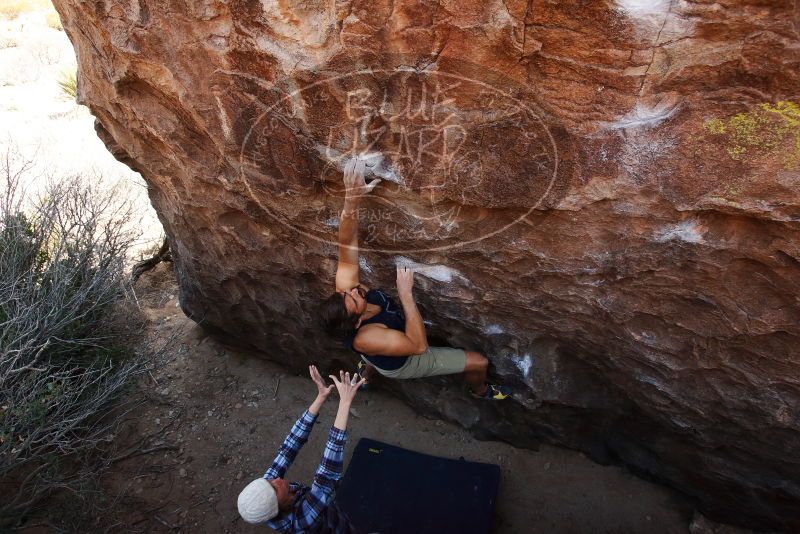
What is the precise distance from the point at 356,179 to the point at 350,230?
0.28m

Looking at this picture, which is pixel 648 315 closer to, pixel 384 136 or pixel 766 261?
pixel 766 261

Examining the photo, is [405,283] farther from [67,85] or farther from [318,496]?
[67,85]

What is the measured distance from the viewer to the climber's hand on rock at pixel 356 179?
90.6 inches

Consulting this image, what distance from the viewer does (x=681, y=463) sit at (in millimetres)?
2793

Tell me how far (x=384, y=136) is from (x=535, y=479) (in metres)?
2.16

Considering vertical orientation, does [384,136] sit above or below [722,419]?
above

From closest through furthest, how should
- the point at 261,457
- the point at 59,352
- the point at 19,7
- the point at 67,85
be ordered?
the point at 59,352 → the point at 261,457 → the point at 67,85 → the point at 19,7

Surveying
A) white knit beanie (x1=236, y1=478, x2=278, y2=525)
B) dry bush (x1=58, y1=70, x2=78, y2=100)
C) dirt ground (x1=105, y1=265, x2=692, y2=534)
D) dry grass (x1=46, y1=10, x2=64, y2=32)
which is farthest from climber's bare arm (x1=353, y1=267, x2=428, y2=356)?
dry grass (x1=46, y1=10, x2=64, y2=32)

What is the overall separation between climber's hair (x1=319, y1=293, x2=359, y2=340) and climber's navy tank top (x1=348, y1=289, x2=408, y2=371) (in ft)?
0.37

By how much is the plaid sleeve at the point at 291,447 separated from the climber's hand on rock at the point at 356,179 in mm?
971

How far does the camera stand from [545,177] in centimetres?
204

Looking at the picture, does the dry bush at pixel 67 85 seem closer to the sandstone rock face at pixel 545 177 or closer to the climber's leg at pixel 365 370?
the sandstone rock face at pixel 545 177

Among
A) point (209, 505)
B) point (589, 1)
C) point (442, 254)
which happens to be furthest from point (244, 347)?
point (589, 1)

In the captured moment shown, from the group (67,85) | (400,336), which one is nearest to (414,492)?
(400,336)
